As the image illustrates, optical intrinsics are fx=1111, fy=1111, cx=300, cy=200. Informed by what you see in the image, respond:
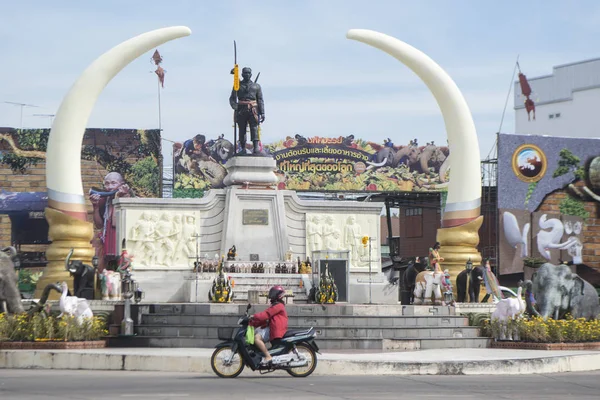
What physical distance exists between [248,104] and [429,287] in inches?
317

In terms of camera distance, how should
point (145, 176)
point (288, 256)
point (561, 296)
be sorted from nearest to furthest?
point (561, 296) < point (288, 256) < point (145, 176)

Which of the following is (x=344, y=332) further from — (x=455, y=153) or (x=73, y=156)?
(x=73, y=156)

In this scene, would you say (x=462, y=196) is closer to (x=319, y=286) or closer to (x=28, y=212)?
(x=319, y=286)

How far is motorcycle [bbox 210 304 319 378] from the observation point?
17.2 m

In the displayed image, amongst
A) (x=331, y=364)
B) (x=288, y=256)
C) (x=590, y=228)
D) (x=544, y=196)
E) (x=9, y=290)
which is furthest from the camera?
(x=590, y=228)

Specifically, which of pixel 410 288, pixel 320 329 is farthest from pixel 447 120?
pixel 320 329

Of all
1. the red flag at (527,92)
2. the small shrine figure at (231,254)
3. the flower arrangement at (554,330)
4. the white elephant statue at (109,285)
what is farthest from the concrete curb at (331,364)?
the red flag at (527,92)

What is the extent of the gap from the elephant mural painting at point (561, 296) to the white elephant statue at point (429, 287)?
2.98m

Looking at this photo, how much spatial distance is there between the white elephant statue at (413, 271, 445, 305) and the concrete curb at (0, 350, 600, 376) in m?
7.93

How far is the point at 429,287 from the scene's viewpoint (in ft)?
94.7

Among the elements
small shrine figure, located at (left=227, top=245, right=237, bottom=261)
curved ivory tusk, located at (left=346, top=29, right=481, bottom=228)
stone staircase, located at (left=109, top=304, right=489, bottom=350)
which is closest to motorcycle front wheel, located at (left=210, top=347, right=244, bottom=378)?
stone staircase, located at (left=109, top=304, right=489, bottom=350)

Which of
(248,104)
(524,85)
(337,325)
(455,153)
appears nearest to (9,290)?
(337,325)

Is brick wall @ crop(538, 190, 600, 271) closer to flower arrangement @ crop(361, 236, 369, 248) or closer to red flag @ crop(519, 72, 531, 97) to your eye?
red flag @ crop(519, 72, 531, 97)

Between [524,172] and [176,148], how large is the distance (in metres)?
17.5
